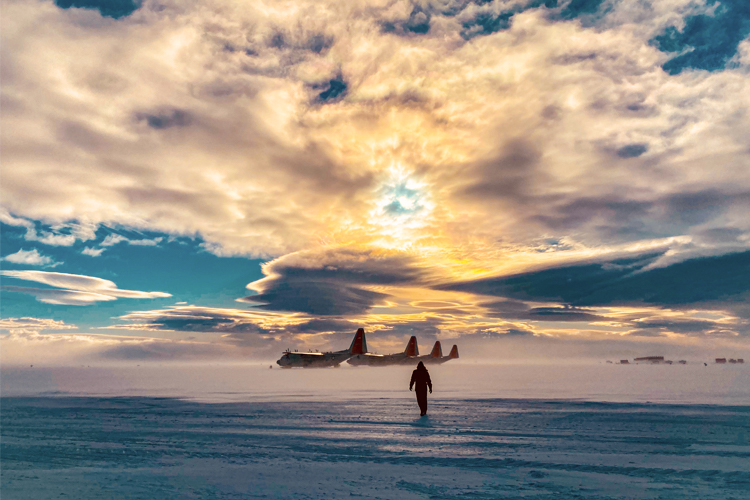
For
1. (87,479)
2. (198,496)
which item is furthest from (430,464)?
(87,479)

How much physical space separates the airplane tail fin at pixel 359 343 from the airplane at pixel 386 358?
156 cm

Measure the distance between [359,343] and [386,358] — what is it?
1206cm

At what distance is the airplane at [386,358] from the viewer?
489 ft

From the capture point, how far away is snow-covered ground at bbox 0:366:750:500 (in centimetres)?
1221

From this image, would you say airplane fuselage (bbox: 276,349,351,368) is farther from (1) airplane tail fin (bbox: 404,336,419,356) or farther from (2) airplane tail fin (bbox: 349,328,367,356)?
(1) airplane tail fin (bbox: 404,336,419,356)

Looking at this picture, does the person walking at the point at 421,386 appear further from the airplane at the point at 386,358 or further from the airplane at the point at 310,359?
the airplane at the point at 386,358

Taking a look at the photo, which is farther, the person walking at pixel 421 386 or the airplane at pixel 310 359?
the airplane at pixel 310 359

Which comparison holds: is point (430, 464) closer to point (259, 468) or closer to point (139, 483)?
point (259, 468)

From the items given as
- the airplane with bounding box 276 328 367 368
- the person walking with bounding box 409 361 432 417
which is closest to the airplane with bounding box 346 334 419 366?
the airplane with bounding box 276 328 367 368

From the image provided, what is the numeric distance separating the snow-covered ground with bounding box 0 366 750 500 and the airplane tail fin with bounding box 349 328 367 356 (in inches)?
4763

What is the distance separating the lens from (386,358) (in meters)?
154

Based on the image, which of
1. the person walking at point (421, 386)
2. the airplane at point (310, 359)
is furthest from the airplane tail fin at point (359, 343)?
the person walking at point (421, 386)

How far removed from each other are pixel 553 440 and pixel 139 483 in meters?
15.0

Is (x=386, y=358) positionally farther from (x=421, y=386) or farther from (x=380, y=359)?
(x=421, y=386)
